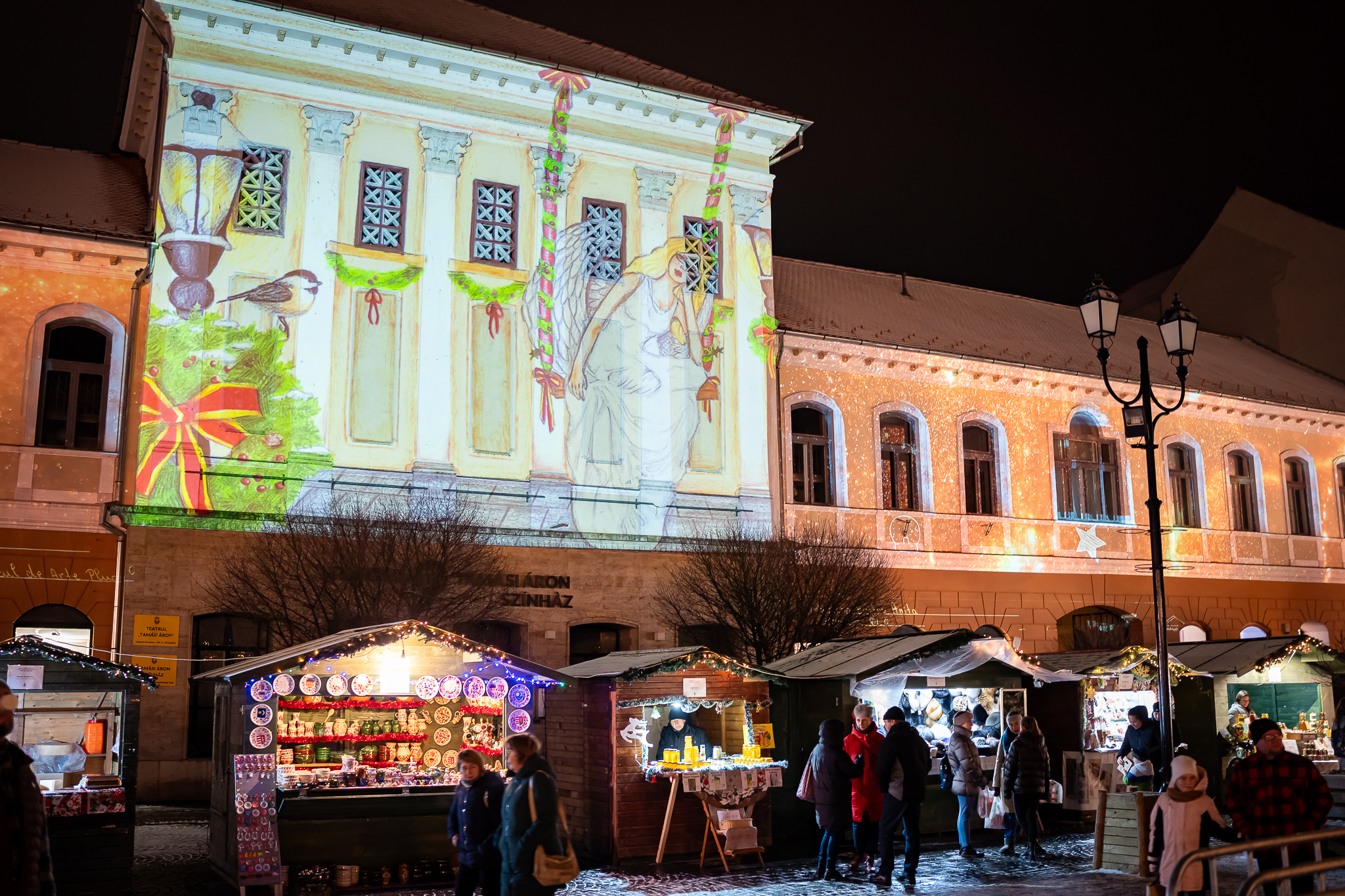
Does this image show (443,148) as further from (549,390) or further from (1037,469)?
(1037,469)

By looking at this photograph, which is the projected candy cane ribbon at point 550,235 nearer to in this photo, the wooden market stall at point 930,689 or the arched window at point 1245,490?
the wooden market stall at point 930,689

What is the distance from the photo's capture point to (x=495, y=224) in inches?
933

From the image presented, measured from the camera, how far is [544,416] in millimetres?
23141

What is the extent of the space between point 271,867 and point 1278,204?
34.7 metres

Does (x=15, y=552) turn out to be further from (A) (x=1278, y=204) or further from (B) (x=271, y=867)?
(A) (x=1278, y=204)

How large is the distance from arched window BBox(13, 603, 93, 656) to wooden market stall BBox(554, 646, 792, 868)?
8.51m

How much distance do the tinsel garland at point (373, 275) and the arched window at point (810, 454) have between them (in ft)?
27.2

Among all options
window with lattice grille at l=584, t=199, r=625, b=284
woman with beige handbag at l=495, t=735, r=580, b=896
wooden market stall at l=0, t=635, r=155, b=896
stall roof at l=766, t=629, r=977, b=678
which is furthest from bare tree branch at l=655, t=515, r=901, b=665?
woman with beige handbag at l=495, t=735, r=580, b=896

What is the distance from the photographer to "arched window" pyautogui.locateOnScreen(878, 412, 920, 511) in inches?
1049

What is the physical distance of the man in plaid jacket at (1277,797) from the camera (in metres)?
9.35

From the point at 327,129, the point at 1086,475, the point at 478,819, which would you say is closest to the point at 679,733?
the point at 478,819

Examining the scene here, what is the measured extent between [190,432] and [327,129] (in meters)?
6.18

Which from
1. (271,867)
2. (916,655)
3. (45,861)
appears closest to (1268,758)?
(916,655)

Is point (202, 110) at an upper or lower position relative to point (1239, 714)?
upper
